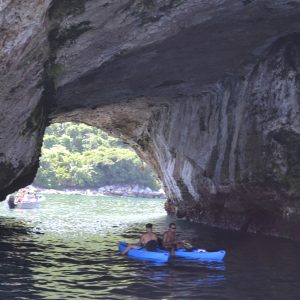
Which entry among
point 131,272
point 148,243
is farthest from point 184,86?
point 131,272

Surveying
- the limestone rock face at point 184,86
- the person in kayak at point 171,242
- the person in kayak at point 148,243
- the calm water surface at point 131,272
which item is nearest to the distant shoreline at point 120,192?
the limestone rock face at point 184,86

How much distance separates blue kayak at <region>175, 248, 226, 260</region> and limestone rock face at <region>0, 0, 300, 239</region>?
6.64 m

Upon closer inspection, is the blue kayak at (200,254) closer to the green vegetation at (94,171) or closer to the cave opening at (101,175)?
the green vegetation at (94,171)

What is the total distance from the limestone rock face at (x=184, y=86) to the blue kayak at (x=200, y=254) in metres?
6.64

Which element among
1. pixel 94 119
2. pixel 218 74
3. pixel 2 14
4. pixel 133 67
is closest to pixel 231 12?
pixel 133 67

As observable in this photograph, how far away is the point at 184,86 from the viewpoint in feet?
89.0

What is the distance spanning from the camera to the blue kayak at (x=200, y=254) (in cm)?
1800

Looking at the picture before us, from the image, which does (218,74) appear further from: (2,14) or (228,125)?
(2,14)

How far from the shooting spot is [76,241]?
23.4 m

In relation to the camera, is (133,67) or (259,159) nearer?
(133,67)

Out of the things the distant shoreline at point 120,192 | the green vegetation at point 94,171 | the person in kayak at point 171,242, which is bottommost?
the distant shoreline at point 120,192

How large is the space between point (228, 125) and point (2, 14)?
16.0 meters

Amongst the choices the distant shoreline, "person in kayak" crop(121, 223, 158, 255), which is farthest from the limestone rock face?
the distant shoreline

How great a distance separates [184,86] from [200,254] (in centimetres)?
1180
